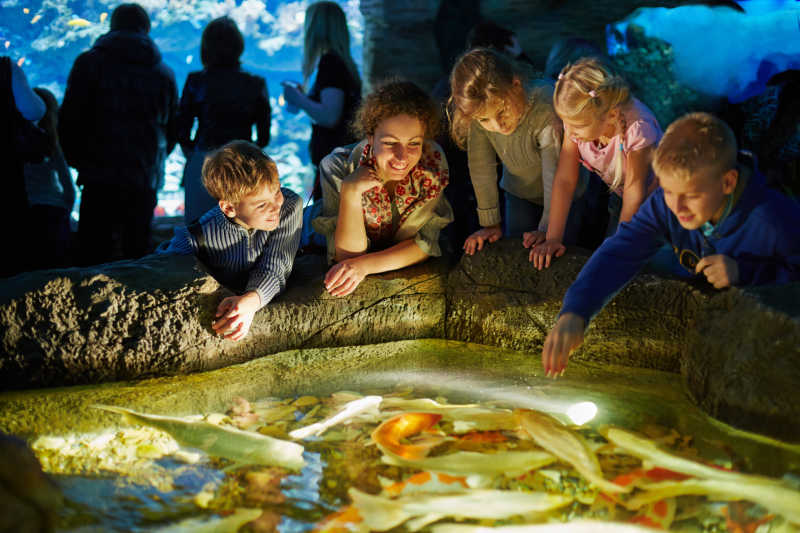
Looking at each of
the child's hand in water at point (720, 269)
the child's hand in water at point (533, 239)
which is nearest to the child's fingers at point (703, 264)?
the child's hand in water at point (720, 269)

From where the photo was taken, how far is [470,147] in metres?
3.12

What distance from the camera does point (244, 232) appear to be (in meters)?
2.84

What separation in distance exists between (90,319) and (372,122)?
1.45m

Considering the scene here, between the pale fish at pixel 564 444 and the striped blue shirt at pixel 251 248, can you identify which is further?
the striped blue shirt at pixel 251 248

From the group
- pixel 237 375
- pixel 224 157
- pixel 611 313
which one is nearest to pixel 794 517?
pixel 611 313

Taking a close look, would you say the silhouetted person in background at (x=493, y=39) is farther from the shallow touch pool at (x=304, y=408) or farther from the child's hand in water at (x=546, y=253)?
the shallow touch pool at (x=304, y=408)

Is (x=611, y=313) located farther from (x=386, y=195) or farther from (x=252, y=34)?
(x=252, y=34)

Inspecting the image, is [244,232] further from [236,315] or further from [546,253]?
[546,253]

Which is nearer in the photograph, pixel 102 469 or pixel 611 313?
pixel 102 469

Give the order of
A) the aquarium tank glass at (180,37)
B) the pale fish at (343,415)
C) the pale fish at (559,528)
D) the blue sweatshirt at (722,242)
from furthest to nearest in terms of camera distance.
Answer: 1. the aquarium tank glass at (180,37)
2. the blue sweatshirt at (722,242)
3. the pale fish at (343,415)
4. the pale fish at (559,528)

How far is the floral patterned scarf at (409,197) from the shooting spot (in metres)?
3.04

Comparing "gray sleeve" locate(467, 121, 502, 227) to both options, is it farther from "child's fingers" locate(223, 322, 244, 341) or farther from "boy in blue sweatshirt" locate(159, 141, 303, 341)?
"child's fingers" locate(223, 322, 244, 341)

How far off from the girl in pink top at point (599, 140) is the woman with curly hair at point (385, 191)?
1.71 feet

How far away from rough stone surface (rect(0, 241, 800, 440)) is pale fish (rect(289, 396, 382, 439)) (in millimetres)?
680
